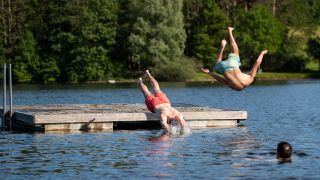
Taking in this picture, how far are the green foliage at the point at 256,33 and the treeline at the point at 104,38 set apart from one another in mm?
3233

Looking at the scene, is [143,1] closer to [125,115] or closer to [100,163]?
[125,115]

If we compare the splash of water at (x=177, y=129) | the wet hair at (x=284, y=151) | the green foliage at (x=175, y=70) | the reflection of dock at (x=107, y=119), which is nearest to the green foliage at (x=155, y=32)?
the green foliage at (x=175, y=70)

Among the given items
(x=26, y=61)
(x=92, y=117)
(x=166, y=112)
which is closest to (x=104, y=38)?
(x=26, y=61)

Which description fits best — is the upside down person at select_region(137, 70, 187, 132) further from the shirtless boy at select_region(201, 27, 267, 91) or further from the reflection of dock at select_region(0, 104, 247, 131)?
the shirtless boy at select_region(201, 27, 267, 91)

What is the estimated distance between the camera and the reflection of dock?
33.2 metres

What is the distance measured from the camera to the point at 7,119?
3688cm

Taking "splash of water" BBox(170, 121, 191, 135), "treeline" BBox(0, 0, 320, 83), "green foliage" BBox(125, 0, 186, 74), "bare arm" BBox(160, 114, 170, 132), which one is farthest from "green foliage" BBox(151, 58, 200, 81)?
"bare arm" BBox(160, 114, 170, 132)

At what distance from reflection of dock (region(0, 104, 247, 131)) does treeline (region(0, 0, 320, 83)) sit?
63308 mm

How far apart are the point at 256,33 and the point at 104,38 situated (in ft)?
84.2

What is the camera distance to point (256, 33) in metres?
120

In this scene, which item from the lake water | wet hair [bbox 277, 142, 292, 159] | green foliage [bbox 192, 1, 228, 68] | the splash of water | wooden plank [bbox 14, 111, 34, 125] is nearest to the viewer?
the lake water

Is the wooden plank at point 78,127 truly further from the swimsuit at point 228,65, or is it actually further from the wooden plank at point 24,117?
the swimsuit at point 228,65

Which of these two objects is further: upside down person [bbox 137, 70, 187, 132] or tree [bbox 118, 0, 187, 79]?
tree [bbox 118, 0, 187, 79]

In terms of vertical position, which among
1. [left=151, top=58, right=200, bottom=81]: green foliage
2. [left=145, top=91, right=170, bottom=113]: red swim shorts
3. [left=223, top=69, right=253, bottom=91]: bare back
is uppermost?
[left=223, top=69, right=253, bottom=91]: bare back
